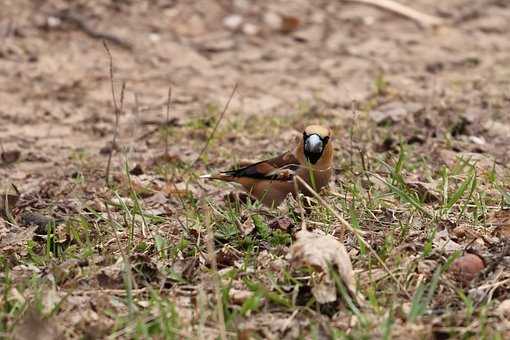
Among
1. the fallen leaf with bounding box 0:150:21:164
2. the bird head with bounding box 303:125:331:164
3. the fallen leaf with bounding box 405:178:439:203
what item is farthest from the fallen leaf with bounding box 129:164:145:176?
the fallen leaf with bounding box 405:178:439:203

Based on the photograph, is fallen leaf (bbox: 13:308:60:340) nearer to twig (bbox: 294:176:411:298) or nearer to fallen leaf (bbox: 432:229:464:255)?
twig (bbox: 294:176:411:298)

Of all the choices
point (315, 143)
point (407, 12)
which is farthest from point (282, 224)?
point (407, 12)

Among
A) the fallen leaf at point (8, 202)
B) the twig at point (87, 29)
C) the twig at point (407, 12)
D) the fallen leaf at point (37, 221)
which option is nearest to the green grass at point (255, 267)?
the fallen leaf at point (37, 221)

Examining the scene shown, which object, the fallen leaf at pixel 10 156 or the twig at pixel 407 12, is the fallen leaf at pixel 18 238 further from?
the twig at pixel 407 12

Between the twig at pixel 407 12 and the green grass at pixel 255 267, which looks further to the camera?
the twig at pixel 407 12

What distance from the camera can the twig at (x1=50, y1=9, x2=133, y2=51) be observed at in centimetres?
909

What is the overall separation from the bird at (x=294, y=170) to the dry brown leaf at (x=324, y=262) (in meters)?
1.09

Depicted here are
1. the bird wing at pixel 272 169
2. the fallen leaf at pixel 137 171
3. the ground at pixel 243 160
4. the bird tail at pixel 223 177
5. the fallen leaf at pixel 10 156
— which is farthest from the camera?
the fallen leaf at pixel 10 156

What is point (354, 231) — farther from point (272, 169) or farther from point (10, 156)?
point (10, 156)

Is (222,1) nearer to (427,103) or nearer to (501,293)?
(427,103)

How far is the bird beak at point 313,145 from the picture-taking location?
5.14 m

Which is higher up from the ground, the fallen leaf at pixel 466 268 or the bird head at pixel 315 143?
the bird head at pixel 315 143

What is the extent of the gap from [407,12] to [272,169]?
16.4 feet

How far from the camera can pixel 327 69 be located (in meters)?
8.70
